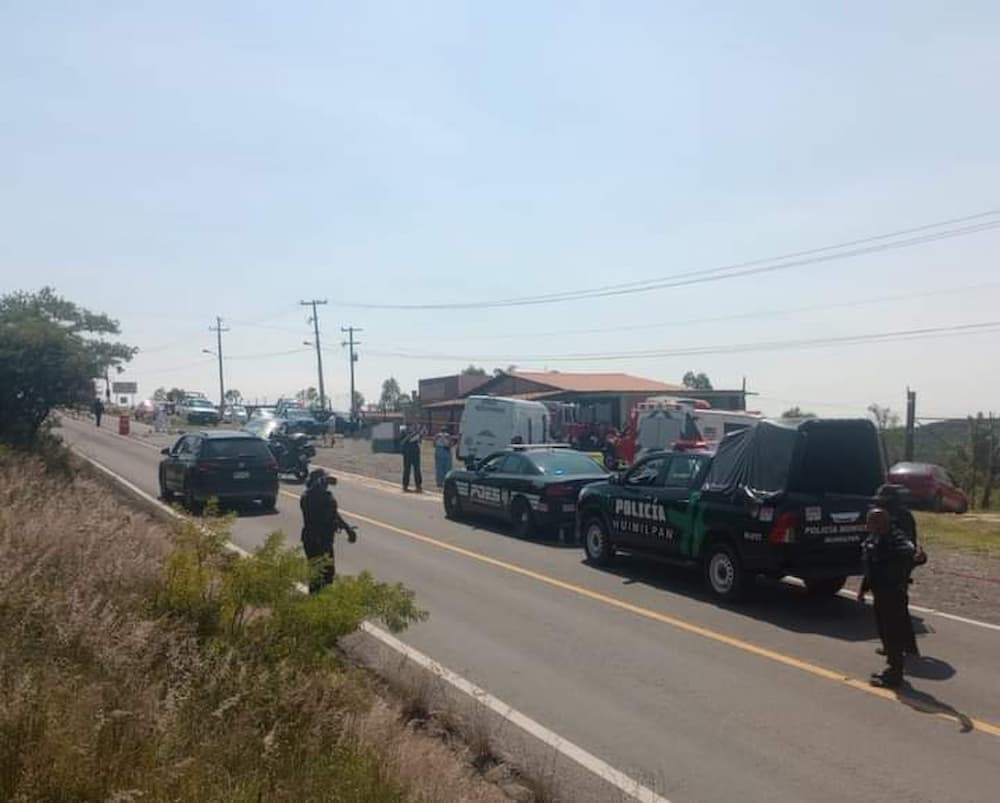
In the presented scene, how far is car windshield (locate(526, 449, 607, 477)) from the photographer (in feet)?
57.5

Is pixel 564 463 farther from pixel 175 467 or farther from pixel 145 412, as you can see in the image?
pixel 145 412

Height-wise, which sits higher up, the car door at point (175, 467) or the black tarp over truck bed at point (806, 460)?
the black tarp over truck bed at point (806, 460)

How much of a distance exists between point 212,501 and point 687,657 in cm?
442

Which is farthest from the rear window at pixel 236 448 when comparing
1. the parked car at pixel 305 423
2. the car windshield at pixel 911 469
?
the parked car at pixel 305 423

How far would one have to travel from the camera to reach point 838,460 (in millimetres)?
11703

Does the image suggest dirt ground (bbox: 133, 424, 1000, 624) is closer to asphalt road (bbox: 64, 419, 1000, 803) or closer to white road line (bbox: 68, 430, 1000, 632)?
white road line (bbox: 68, 430, 1000, 632)

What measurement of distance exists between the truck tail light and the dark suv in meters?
12.7

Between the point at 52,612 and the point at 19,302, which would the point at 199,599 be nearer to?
the point at 52,612

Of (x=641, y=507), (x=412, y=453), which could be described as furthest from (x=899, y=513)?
(x=412, y=453)

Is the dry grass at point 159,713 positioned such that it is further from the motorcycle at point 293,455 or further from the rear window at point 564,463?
the motorcycle at point 293,455

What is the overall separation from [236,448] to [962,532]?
47.3 feet

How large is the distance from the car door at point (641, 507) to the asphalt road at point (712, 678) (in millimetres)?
528

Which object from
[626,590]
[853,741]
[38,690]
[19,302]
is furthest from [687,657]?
[19,302]

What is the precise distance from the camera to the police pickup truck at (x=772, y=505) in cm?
1108
